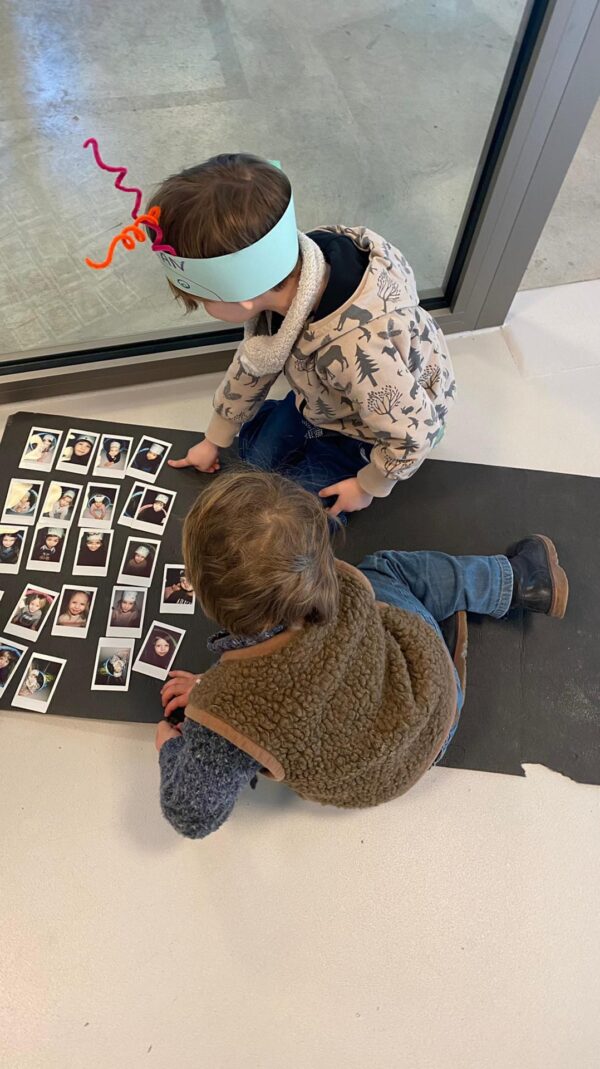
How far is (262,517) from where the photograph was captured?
756mm

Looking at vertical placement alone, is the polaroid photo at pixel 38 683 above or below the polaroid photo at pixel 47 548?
below

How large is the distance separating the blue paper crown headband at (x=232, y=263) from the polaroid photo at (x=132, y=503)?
63 cm

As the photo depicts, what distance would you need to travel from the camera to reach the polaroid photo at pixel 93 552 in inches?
57.1

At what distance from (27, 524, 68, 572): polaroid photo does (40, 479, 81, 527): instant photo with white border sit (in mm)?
18

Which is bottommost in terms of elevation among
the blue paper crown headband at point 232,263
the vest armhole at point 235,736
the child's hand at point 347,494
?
the child's hand at point 347,494

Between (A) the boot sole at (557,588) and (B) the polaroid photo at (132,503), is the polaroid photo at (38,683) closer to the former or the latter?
(B) the polaroid photo at (132,503)

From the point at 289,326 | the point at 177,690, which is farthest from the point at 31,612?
the point at 289,326

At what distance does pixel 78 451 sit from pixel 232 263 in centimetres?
82

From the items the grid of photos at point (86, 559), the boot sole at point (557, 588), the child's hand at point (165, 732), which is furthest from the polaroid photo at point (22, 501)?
the boot sole at point (557, 588)

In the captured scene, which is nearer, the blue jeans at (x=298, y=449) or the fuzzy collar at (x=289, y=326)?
the fuzzy collar at (x=289, y=326)

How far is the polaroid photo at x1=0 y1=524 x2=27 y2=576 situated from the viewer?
146cm

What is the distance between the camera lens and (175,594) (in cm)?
142

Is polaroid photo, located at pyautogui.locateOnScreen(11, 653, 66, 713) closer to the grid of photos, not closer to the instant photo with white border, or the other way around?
the grid of photos

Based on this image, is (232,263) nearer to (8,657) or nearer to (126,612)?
(126,612)
